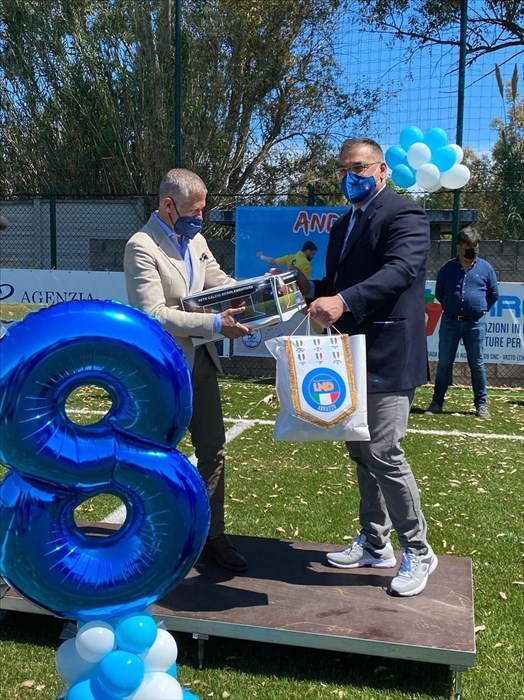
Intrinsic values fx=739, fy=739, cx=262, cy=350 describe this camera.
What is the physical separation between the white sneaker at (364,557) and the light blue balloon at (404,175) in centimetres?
416

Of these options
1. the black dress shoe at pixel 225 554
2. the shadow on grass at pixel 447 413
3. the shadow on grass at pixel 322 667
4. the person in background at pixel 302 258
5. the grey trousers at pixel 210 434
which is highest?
the person in background at pixel 302 258

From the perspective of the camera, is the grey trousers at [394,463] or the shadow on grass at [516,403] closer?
the grey trousers at [394,463]

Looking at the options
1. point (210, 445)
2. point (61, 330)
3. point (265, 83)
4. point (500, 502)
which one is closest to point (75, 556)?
point (61, 330)

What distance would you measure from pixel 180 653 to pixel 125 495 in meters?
1.38

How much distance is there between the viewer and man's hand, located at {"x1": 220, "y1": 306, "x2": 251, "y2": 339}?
3.25 meters

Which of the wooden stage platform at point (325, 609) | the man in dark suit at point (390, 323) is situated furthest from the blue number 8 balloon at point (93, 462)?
the man in dark suit at point (390, 323)

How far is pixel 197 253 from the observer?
3742 mm

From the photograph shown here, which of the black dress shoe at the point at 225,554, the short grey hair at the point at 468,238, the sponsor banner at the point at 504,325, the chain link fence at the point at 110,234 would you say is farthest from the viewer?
the chain link fence at the point at 110,234

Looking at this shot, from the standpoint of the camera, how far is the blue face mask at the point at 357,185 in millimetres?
3504

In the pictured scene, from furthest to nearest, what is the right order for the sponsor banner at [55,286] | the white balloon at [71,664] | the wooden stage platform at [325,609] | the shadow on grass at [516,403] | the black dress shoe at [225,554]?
the sponsor banner at [55,286], the shadow on grass at [516,403], the black dress shoe at [225,554], the wooden stage platform at [325,609], the white balloon at [71,664]

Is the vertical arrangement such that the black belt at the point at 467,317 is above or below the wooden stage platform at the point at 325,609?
above

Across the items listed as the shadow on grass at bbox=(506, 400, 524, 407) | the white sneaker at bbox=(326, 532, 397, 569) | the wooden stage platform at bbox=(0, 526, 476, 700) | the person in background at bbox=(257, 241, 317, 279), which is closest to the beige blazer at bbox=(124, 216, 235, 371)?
the wooden stage platform at bbox=(0, 526, 476, 700)

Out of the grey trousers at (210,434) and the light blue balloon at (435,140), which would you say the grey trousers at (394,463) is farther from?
the light blue balloon at (435,140)

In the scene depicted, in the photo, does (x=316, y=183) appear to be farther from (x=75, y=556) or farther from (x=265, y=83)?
(x=75, y=556)
